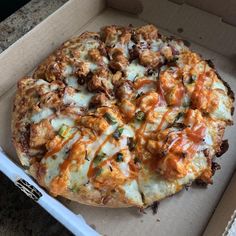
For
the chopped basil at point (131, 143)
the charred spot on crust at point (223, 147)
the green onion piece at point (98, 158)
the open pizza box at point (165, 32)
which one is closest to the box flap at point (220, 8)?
the open pizza box at point (165, 32)

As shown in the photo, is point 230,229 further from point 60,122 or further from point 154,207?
point 60,122

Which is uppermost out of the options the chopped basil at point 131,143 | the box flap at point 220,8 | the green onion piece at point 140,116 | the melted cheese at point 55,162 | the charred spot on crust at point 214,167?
the box flap at point 220,8

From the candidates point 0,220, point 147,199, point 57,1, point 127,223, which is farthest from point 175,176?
point 57,1

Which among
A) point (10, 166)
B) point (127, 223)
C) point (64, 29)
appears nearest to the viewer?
point (10, 166)

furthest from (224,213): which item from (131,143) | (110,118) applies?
(110,118)

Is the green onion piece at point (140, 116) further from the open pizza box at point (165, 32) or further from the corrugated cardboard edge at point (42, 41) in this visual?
the corrugated cardboard edge at point (42, 41)

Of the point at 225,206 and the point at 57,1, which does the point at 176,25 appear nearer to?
the point at 57,1

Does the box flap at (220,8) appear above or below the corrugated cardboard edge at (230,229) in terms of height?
above
